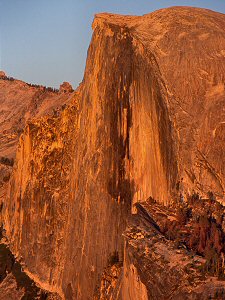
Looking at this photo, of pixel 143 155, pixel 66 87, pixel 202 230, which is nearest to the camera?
pixel 202 230

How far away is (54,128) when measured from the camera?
152 feet

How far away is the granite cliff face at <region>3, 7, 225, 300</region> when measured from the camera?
2317 centimetres

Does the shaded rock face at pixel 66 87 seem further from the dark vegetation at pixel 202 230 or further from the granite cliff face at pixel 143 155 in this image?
the dark vegetation at pixel 202 230

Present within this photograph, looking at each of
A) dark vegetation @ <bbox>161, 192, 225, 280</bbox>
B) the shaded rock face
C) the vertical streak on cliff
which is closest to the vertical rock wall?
the vertical streak on cliff

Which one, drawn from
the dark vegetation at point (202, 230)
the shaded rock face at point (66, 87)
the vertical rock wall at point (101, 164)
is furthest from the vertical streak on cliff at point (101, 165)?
the shaded rock face at point (66, 87)

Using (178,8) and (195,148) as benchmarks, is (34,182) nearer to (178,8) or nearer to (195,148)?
(178,8)

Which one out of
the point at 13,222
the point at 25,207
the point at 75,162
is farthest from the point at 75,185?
the point at 13,222

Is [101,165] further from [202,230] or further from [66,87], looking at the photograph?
[66,87]

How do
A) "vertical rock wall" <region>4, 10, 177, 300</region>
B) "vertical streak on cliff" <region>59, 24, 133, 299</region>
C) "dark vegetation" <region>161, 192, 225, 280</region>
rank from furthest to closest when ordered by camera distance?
"vertical streak on cliff" <region>59, 24, 133, 299</region>, "vertical rock wall" <region>4, 10, 177, 300</region>, "dark vegetation" <region>161, 192, 225, 280</region>

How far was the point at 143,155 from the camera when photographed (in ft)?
98.8

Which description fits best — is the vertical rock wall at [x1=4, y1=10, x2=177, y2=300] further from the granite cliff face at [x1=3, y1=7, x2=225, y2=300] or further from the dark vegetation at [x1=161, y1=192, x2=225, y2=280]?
the dark vegetation at [x1=161, y1=192, x2=225, y2=280]

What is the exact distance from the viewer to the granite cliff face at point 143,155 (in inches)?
912

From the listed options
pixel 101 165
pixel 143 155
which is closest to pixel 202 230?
pixel 143 155

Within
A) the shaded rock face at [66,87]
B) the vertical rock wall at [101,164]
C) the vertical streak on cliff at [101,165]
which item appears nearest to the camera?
the vertical rock wall at [101,164]
